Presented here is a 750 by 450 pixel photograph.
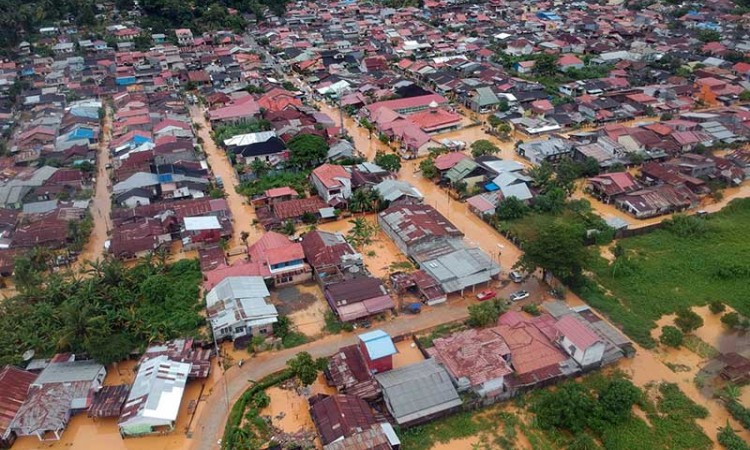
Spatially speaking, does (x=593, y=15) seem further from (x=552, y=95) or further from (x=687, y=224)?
(x=687, y=224)

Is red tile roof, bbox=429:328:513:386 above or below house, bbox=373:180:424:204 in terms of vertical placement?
above

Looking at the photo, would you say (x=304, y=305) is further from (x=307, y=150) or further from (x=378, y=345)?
(x=307, y=150)

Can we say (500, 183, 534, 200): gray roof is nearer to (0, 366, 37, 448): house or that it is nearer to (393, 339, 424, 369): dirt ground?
(393, 339, 424, 369): dirt ground

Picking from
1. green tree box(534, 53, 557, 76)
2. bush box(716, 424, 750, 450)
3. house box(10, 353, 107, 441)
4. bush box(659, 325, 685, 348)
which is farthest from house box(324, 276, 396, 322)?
green tree box(534, 53, 557, 76)

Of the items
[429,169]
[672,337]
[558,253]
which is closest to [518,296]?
[558,253]

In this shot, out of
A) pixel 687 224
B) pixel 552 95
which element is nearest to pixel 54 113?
pixel 552 95

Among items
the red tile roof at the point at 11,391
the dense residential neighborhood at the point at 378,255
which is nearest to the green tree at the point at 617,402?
the dense residential neighborhood at the point at 378,255
